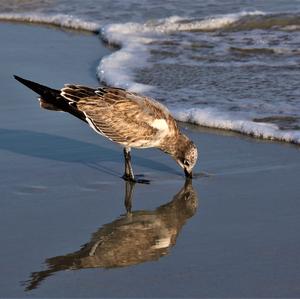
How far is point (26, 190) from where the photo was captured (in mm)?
7320

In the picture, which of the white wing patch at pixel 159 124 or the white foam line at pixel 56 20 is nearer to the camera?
the white wing patch at pixel 159 124

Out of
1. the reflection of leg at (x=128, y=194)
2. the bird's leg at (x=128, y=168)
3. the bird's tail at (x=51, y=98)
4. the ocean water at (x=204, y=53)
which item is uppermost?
the bird's tail at (x=51, y=98)

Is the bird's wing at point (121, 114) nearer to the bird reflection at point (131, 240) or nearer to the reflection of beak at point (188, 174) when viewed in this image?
the reflection of beak at point (188, 174)

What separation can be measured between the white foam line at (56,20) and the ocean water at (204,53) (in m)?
0.01

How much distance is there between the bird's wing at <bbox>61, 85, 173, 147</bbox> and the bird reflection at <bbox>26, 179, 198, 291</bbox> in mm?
668

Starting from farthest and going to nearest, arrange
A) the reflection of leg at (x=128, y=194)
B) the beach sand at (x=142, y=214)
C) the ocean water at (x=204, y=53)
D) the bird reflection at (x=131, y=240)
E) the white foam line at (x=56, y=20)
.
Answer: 1. the white foam line at (x=56, y=20)
2. the ocean water at (x=204, y=53)
3. the reflection of leg at (x=128, y=194)
4. the bird reflection at (x=131, y=240)
5. the beach sand at (x=142, y=214)

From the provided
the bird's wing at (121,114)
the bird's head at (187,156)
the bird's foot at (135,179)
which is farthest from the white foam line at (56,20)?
the bird's foot at (135,179)

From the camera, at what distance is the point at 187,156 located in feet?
25.2

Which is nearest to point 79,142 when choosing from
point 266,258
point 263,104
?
point 263,104

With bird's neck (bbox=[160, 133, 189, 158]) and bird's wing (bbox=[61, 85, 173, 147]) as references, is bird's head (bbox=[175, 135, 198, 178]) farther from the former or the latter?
bird's wing (bbox=[61, 85, 173, 147])

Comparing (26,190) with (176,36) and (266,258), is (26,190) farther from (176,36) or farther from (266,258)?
(176,36)

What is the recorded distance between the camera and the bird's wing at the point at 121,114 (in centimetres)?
784

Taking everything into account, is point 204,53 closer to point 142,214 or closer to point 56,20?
point 56,20

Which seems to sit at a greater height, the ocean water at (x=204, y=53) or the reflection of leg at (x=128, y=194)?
the ocean water at (x=204, y=53)
